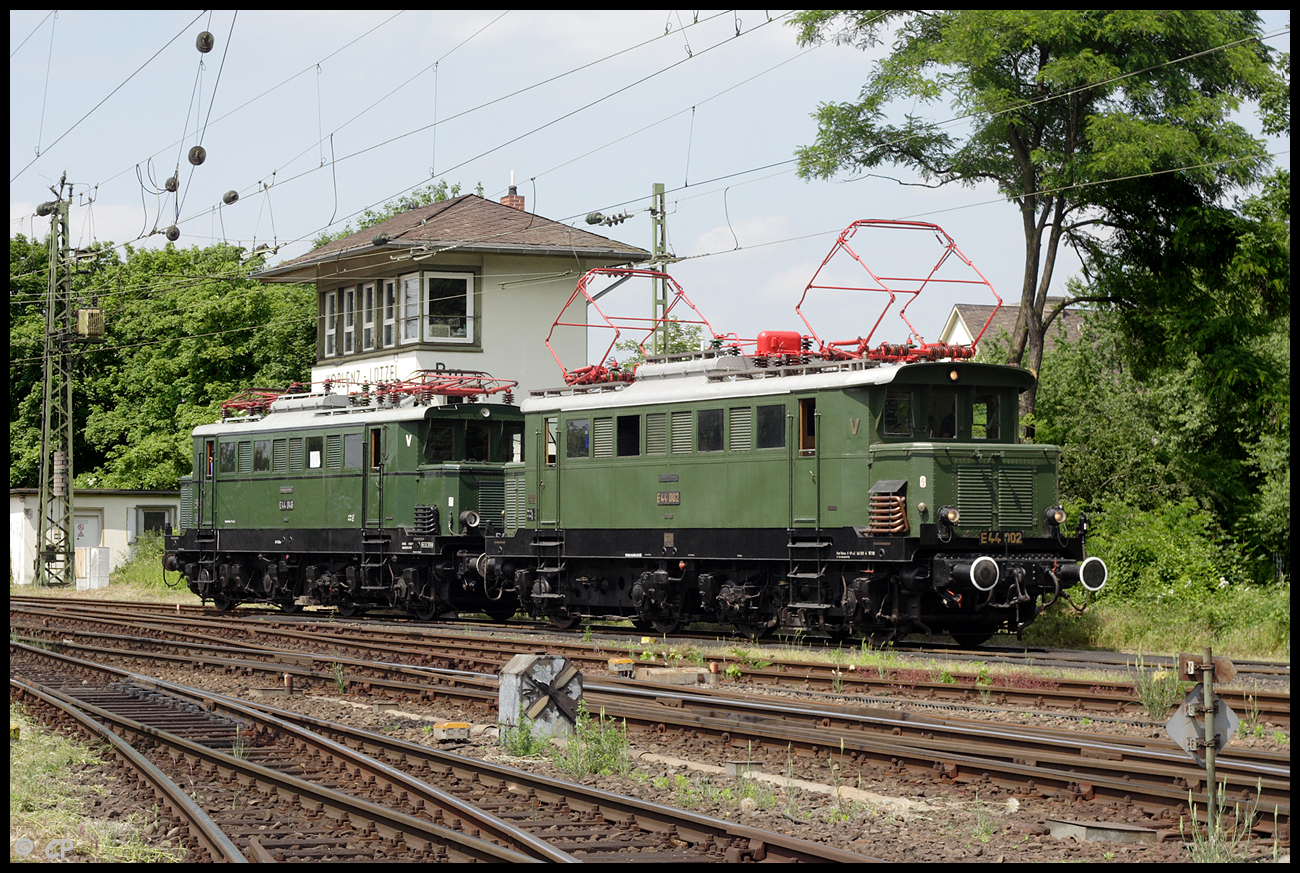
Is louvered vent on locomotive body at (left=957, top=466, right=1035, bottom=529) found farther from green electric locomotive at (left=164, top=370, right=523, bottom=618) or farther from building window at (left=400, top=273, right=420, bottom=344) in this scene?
building window at (left=400, top=273, right=420, bottom=344)

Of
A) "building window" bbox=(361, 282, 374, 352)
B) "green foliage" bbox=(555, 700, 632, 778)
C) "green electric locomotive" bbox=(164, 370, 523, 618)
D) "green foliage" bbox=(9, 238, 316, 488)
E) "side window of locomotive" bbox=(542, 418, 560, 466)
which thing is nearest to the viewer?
"green foliage" bbox=(555, 700, 632, 778)

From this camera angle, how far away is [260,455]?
28844 mm

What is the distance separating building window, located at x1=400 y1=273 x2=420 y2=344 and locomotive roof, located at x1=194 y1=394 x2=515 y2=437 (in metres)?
6.01

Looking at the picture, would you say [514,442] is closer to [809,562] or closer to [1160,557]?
[809,562]

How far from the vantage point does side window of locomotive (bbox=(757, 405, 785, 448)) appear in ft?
63.1

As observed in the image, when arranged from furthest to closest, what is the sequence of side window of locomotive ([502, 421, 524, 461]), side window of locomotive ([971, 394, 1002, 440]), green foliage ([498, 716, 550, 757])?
side window of locomotive ([502, 421, 524, 461]) → side window of locomotive ([971, 394, 1002, 440]) → green foliage ([498, 716, 550, 757])

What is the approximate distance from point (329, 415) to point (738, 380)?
10400 millimetres

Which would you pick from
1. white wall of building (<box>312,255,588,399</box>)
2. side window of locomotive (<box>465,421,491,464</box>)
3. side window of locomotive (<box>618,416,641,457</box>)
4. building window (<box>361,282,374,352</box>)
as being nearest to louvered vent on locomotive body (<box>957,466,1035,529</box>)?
side window of locomotive (<box>618,416,641,457</box>)

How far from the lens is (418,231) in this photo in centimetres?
3628

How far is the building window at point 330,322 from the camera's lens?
3928cm

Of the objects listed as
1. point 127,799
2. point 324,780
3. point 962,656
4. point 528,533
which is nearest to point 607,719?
point 324,780

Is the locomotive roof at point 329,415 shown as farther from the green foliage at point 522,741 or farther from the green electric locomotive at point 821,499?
the green foliage at point 522,741

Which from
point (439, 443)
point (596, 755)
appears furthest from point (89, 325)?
point (596, 755)

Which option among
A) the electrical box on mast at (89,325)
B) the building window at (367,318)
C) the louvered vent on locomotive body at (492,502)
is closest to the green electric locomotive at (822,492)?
the louvered vent on locomotive body at (492,502)
